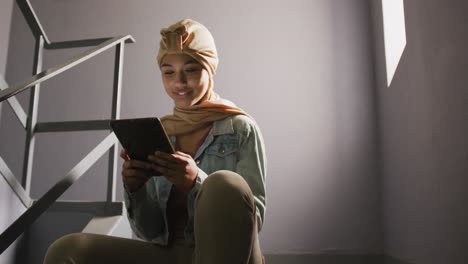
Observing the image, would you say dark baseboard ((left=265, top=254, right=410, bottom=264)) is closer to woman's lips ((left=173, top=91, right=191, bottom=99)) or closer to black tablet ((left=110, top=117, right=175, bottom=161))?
woman's lips ((left=173, top=91, right=191, bottom=99))

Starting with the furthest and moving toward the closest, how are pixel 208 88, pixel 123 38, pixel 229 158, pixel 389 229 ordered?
pixel 389 229
pixel 123 38
pixel 208 88
pixel 229 158

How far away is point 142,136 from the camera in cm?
87

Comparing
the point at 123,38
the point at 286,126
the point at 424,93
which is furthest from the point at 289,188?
the point at 123,38

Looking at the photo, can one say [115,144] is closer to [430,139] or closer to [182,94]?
[182,94]

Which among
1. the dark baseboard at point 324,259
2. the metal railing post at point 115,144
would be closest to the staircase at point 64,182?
the metal railing post at point 115,144

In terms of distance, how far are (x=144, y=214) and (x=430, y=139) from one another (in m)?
1.10

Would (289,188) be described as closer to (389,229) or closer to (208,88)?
(389,229)

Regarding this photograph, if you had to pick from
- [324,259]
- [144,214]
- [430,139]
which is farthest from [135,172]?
[324,259]

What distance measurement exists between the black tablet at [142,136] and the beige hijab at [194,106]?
0.25m

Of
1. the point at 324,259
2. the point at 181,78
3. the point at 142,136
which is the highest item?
the point at 181,78

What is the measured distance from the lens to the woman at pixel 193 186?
0.71 metres

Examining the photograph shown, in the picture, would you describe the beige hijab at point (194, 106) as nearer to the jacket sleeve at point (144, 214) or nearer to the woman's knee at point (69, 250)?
the jacket sleeve at point (144, 214)

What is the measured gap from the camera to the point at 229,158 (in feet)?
3.46

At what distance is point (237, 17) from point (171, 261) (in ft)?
6.81
